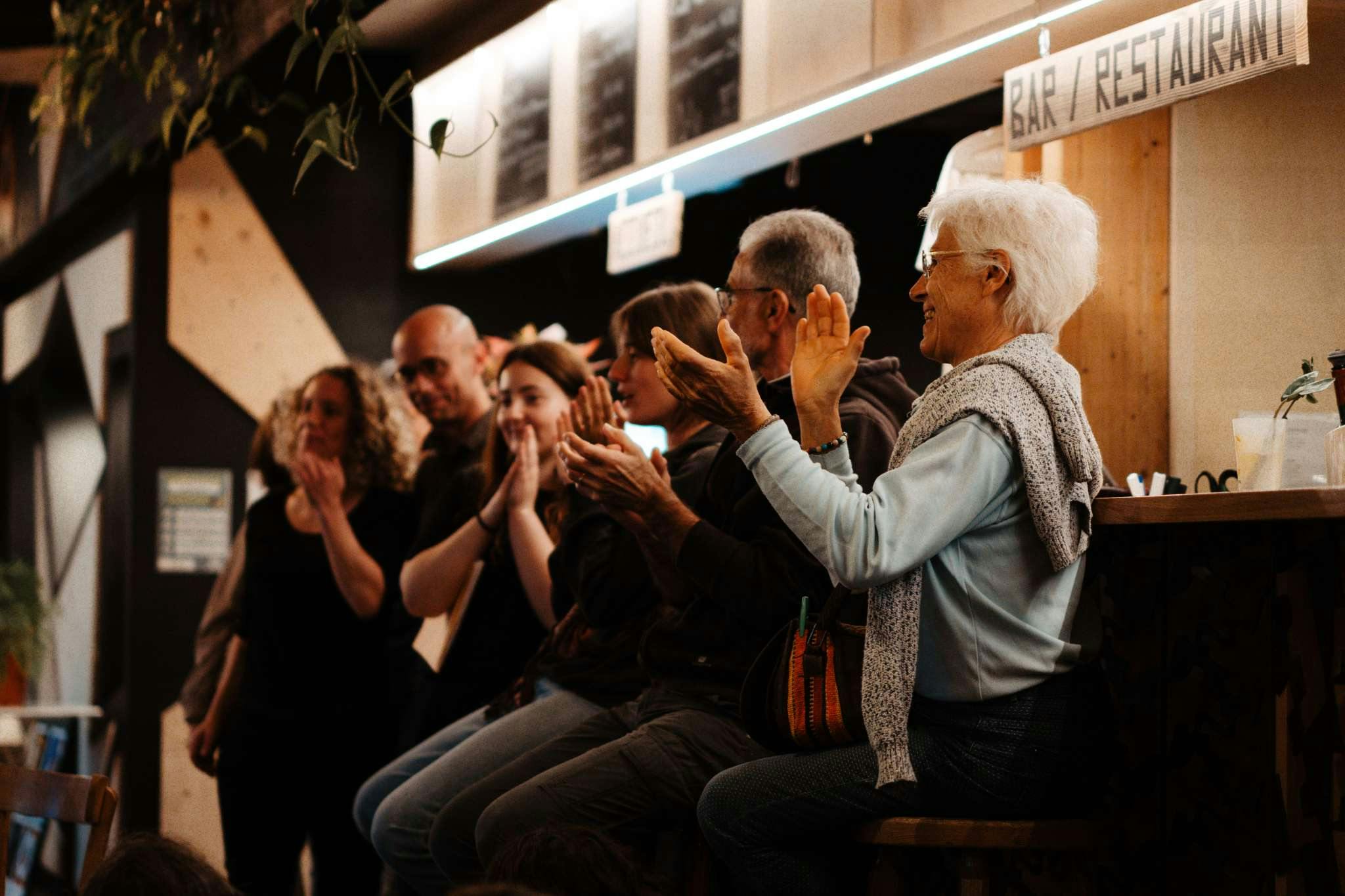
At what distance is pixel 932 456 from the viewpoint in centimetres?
196

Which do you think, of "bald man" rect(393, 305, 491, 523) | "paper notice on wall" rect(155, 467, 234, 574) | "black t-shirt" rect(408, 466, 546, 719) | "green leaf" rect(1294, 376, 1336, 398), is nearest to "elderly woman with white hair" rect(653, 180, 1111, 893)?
"green leaf" rect(1294, 376, 1336, 398)

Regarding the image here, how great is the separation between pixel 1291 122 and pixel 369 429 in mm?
2374

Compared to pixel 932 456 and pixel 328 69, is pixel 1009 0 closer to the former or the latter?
pixel 932 456

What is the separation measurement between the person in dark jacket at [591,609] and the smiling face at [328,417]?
1063 mm

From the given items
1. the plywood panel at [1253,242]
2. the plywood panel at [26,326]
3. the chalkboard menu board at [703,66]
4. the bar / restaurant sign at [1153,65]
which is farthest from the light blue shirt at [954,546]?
the plywood panel at [26,326]

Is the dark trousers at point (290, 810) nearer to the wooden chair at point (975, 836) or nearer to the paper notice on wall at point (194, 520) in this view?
the paper notice on wall at point (194, 520)

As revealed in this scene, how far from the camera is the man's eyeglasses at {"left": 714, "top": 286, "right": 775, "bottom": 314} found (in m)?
2.63

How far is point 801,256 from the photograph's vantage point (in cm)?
263

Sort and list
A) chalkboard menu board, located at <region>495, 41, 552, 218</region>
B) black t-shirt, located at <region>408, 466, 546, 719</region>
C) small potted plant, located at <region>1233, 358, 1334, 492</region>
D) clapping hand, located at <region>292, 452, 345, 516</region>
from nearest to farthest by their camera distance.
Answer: small potted plant, located at <region>1233, 358, 1334, 492</region> → black t-shirt, located at <region>408, 466, 546, 719</region> → clapping hand, located at <region>292, 452, 345, 516</region> → chalkboard menu board, located at <region>495, 41, 552, 218</region>

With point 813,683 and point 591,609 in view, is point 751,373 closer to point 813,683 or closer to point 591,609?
point 813,683

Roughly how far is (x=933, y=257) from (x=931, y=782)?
2.46 ft

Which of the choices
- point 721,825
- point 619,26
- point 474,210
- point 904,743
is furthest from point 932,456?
point 474,210

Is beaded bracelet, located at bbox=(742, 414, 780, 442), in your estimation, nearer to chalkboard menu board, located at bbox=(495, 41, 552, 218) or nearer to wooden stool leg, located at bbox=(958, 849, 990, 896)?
wooden stool leg, located at bbox=(958, 849, 990, 896)

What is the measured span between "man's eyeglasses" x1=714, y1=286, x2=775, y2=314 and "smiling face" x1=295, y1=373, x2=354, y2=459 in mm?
1602
